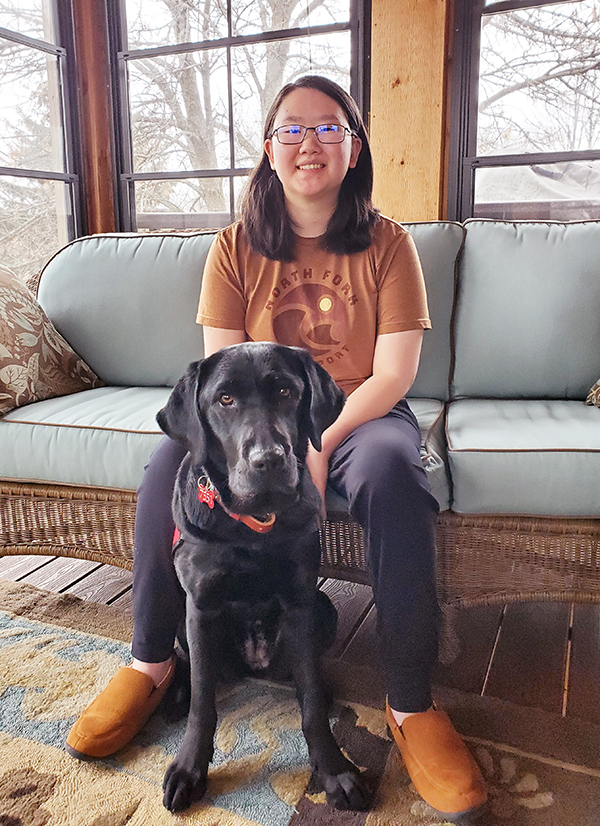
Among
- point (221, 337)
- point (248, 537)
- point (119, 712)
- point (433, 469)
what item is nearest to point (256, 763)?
point (119, 712)

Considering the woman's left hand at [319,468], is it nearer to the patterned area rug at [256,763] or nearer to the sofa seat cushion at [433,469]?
the sofa seat cushion at [433,469]

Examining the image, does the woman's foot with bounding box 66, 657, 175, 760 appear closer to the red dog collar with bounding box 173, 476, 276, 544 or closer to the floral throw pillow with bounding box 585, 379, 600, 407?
the red dog collar with bounding box 173, 476, 276, 544

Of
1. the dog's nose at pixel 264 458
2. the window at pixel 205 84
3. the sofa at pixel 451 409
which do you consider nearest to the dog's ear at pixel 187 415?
Result: the dog's nose at pixel 264 458

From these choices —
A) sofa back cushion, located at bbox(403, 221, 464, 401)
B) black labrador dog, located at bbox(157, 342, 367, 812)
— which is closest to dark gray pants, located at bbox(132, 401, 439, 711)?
black labrador dog, located at bbox(157, 342, 367, 812)

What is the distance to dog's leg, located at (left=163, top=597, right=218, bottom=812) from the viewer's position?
1.09 meters

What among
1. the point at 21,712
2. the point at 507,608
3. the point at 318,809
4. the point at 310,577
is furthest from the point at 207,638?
the point at 507,608

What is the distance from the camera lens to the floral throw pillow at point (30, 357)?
5.84 feet

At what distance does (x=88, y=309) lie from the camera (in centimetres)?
212

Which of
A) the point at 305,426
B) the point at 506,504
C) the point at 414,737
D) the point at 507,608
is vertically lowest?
the point at 507,608

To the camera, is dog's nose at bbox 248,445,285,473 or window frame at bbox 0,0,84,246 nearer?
dog's nose at bbox 248,445,285,473

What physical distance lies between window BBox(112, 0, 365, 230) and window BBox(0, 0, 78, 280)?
0.28 metres

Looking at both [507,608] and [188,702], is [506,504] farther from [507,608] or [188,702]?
[188,702]

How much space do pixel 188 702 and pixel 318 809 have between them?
348mm

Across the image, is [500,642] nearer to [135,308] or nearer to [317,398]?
[317,398]
